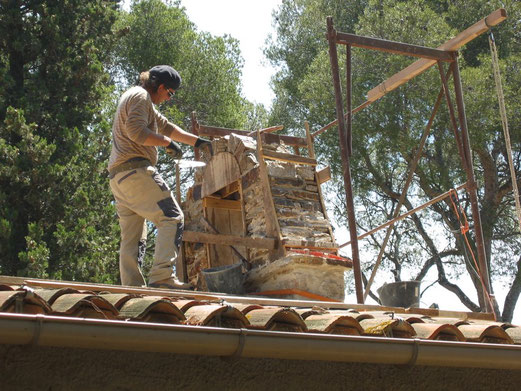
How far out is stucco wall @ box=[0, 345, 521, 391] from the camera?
2.78 m

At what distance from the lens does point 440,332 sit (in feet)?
12.3

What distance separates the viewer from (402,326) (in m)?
3.69

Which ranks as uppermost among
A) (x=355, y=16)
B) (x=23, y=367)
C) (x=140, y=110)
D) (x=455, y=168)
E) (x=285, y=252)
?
(x=355, y=16)

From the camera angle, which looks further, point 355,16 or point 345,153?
point 355,16

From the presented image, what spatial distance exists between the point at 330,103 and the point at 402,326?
48.8 ft

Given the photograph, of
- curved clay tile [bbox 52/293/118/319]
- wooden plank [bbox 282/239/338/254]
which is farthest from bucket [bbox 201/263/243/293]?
curved clay tile [bbox 52/293/118/319]

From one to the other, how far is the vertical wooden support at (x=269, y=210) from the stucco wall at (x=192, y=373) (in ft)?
12.0

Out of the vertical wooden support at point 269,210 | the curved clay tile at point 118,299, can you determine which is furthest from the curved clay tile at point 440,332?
the vertical wooden support at point 269,210

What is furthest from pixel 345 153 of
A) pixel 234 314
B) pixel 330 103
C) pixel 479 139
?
pixel 330 103

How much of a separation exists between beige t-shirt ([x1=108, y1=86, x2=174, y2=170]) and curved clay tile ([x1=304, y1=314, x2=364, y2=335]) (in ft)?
7.11

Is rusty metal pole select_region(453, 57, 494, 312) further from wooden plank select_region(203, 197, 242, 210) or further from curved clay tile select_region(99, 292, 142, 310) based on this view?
curved clay tile select_region(99, 292, 142, 310)

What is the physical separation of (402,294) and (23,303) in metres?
5.29

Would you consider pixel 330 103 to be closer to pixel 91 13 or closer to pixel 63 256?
pixel 91 13

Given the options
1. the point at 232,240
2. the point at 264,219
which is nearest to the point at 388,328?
the point at 232,240
